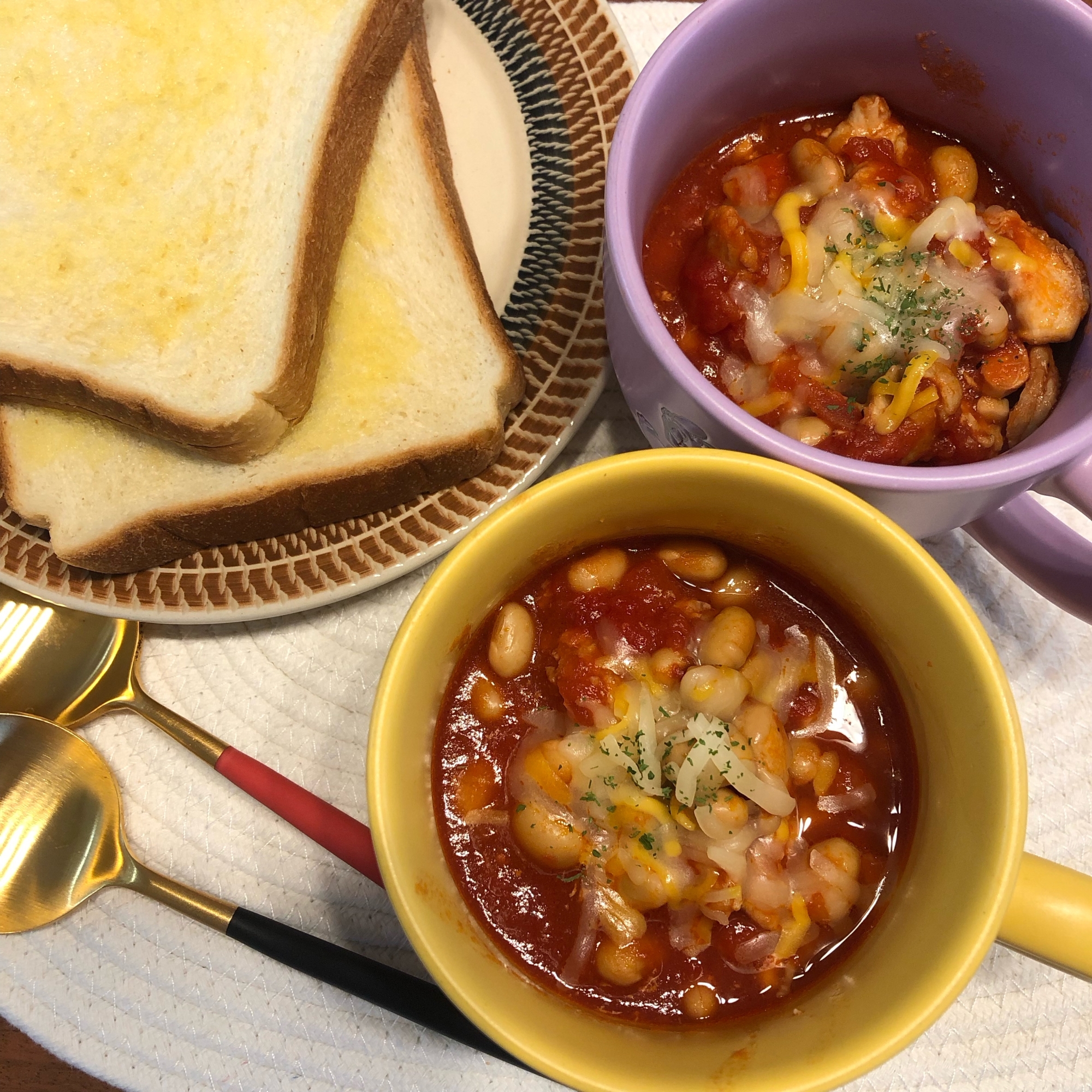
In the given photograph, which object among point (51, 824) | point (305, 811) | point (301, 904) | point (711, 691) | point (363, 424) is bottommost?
point (51, 824)

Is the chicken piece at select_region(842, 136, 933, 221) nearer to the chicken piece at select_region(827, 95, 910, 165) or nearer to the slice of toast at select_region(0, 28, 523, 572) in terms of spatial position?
the chicken piece at select_region(827, 95, 910, 165)

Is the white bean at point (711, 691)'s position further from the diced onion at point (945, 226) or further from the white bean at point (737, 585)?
the diced onion at point (945, 226)

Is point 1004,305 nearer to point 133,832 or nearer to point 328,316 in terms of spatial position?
point 328,316

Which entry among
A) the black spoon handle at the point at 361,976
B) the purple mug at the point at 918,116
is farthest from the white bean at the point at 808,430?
the black spoon handle at the point at 361,976

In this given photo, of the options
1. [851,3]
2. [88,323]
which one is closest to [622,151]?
[851,3]

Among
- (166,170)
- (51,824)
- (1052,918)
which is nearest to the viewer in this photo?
(1052,918)

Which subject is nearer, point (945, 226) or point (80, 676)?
point (945, 226)

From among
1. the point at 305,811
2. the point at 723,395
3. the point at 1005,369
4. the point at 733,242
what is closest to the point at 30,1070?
the point at 305,811

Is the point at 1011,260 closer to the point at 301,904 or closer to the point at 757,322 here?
the point at 757,322

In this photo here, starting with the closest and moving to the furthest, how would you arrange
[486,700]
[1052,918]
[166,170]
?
[1052,918]
[486,700]
[166,170]
